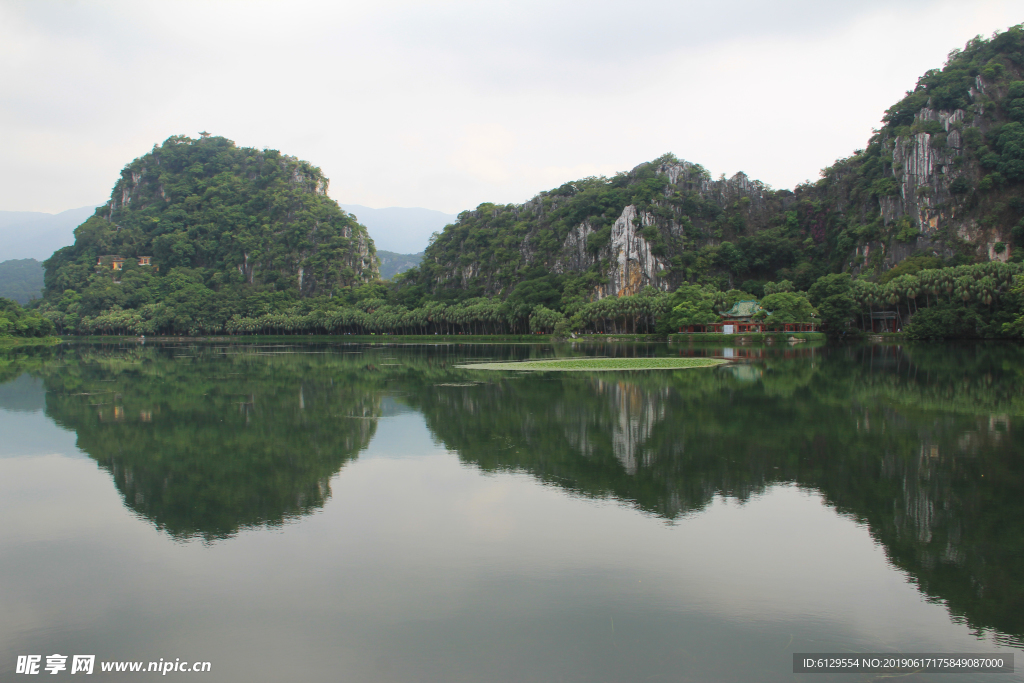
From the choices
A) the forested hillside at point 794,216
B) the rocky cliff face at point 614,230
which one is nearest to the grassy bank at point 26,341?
the forested hillside at point 794,216

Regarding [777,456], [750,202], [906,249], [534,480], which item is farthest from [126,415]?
[750,202]

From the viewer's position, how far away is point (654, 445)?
15531 mm

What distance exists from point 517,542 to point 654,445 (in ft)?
22.4

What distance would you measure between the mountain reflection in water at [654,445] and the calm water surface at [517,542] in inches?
3.3

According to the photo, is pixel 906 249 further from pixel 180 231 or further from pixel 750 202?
pixel 180 231

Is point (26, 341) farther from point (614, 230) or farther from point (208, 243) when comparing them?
point (614, 230)

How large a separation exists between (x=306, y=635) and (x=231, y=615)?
1.02m

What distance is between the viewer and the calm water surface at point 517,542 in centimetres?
672

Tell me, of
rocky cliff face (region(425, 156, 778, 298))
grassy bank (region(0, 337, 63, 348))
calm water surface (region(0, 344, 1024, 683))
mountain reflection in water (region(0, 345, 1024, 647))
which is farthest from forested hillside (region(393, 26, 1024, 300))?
calm water surface (region(0, 344, 1024, 683))

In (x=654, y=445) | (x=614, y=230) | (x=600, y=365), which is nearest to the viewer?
(x=654, y=445)

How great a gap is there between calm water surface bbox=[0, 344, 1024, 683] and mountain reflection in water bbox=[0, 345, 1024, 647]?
83mm

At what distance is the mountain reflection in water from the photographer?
393 inches

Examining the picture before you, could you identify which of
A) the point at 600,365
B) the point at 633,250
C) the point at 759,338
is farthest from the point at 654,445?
the point at 633,250

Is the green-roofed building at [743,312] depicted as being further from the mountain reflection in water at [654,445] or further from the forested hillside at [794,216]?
the mountain reflection in water at [654,445]
